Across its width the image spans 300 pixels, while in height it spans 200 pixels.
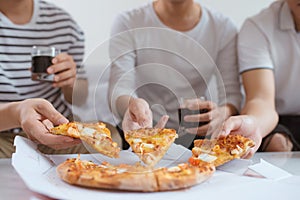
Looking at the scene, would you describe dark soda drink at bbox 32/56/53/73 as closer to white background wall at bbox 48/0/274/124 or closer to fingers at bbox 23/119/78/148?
fingers at bbox 23/119/78/148

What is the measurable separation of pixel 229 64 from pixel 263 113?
1.02 feet

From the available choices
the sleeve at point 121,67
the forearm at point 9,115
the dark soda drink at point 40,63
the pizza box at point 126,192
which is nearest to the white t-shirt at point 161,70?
the sleeve at point 121,67

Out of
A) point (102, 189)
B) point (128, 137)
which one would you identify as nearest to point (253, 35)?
point (128, 137)

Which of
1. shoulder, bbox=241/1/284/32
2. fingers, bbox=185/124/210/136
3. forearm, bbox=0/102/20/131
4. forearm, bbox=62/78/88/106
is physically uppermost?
shoulder, bbox=241/1/284/32

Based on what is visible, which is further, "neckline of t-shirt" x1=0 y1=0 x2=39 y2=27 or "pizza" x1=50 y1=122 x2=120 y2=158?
"neckline of t-shirt" x1=0 y1=0 x2=39 y2=27

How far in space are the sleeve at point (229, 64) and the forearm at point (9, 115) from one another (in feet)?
2.47

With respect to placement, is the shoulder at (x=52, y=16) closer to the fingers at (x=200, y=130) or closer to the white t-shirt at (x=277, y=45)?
the white t-shirt at (x=277, y=45)

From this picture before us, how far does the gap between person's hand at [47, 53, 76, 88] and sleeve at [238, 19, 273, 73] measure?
555 mm

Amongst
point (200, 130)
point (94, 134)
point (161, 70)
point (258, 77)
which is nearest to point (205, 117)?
point (200, 130)

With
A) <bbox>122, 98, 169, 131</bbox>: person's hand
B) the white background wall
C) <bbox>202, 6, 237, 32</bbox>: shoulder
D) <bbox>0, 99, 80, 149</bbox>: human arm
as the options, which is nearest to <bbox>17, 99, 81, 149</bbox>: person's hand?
<bbox>0, 99, 80, 149</bbox>: human arm

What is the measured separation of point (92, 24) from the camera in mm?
2211

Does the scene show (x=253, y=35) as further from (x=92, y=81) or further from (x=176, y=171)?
(x=176, y=171)

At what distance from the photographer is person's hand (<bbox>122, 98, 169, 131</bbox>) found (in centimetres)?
94

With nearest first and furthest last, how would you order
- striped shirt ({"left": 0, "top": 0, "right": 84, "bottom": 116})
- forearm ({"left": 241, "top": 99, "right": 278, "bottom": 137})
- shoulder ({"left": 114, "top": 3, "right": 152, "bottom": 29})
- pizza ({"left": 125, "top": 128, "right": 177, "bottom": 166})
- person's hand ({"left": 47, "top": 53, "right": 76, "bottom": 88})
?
pizza ({"left": 125, "top": 128, "right": 177, "bottom": 166}) → forearm ({"left": 241, "top": 99, "right": 278, "bottom": 137}) → person's hand ({"left": 47, "top": 53, "right": 76, "bottom": 88}) → striped shirt ({"left": 0, "top": 0, "right": 84, "bottom": 116}) → shoulder ({"left": 114, "top": 3, "right": 152, "bottom": 29})
